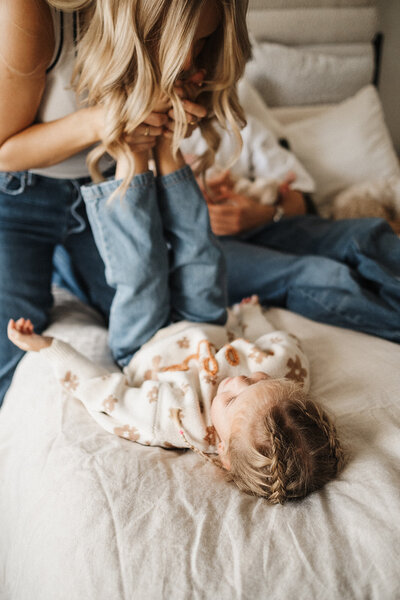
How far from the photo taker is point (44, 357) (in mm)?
945

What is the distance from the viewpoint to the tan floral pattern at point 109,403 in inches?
33.3

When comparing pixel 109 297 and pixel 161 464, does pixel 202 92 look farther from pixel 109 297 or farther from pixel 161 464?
pixel 161 464

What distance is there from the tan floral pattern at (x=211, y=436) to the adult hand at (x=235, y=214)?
2.63ft

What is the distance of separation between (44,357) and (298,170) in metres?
1.25

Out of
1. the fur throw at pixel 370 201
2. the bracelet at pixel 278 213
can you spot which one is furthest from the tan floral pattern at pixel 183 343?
the fur throw at pixel 370 201

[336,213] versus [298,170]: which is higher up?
[298,170]

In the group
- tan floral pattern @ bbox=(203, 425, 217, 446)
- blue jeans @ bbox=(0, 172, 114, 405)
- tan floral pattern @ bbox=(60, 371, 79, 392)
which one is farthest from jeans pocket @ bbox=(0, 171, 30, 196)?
tan floral pattern @ bbox=(203, 425, 217, 446)

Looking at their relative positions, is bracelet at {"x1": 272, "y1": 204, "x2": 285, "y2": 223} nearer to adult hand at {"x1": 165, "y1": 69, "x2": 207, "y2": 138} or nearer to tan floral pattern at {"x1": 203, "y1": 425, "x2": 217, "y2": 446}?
adult hand at {"x1": 165, "y1": 69, "x2": 207, "y2": 138}

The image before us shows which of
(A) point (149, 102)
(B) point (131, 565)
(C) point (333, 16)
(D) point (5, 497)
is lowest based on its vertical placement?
(D) point (5, 497)

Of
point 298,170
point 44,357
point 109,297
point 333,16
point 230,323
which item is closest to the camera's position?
point 44,357

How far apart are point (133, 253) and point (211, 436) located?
0.40 metres

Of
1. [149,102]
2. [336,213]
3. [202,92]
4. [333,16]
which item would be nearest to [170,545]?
[149,102]

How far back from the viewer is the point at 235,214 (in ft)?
4.88

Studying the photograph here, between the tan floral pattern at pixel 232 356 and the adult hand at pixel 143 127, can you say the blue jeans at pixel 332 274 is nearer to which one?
the tan floral pattern at pixel 232 356
